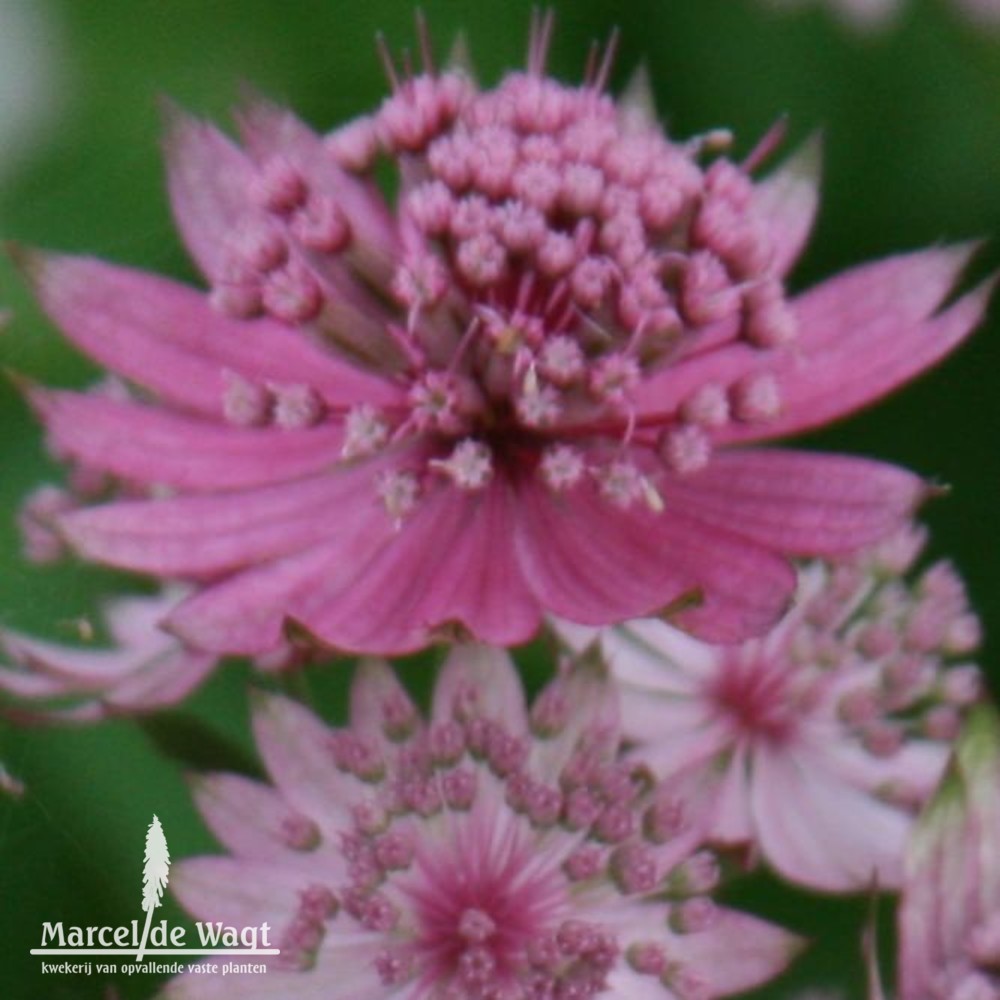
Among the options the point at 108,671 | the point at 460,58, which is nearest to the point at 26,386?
the point at 108,671

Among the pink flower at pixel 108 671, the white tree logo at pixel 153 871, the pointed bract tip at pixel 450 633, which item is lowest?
the white tree logo at pixel 153 871

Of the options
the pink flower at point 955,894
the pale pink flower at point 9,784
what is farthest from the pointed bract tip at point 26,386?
the pink flower at point 955,894

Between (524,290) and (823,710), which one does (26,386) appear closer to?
(524,290)

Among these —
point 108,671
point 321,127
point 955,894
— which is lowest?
point 955,894

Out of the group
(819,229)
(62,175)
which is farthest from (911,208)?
(62,175)

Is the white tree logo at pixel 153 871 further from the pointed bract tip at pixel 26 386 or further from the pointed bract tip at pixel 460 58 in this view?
the pointed bract tip at pixel 460 58

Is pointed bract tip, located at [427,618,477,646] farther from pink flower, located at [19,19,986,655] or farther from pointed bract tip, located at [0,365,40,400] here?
pointed bract tip, located at [0,365,40,400]

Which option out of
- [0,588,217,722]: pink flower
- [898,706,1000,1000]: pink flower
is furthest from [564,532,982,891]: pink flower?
[0,588,217,722]: pink flower
